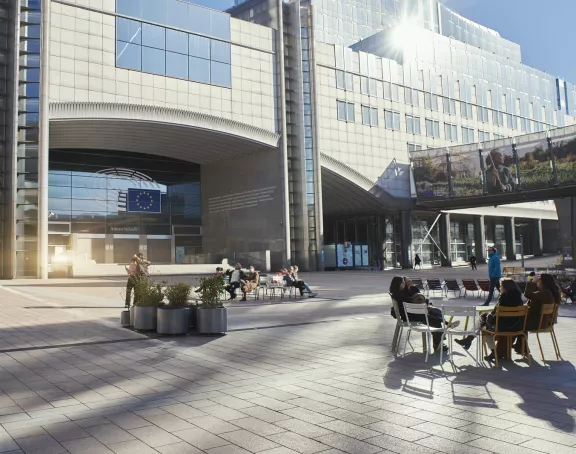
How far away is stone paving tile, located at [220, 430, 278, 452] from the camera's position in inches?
171

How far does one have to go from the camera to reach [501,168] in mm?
41219

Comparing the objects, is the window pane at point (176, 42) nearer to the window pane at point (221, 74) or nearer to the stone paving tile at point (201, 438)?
the window pane at point (221, 74)

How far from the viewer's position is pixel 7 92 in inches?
1243

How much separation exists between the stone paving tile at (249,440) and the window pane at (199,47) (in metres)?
36.5

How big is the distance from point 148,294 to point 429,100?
46.5 m

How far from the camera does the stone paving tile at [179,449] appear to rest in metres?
4.23

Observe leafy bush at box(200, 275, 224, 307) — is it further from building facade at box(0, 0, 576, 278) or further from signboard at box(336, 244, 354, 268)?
signboard at box(336, 244, 354, 268)

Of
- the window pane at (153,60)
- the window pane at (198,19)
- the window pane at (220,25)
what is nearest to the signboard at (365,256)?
the window pane at (220,25)

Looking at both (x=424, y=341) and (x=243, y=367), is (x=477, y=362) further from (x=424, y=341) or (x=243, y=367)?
(x=243, y=367)

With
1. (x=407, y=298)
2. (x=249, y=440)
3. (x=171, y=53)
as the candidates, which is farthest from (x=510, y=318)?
(x=171, y=53)

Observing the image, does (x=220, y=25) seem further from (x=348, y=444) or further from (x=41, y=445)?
(x=348, y=444)

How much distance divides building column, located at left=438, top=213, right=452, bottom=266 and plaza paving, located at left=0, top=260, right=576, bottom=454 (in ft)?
145

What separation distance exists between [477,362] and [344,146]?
126 feet

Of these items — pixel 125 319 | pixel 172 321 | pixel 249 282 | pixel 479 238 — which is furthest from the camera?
pixel 479 238
